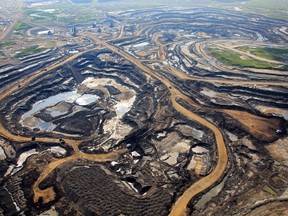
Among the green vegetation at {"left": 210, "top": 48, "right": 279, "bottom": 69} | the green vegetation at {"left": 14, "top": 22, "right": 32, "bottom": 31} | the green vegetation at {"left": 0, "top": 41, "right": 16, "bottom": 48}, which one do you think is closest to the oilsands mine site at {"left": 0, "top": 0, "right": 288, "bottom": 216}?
the green vegetation at {"left": 0, "top": 41, "right": 16, "bottom": 48}

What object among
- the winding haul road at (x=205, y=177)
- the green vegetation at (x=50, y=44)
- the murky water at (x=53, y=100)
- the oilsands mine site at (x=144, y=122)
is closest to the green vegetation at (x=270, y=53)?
the oilsands mine site at (x=144, y=122)

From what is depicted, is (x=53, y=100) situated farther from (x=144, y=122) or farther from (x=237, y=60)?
(x=237, y=60)

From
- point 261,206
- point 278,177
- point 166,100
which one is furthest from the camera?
point 166,100

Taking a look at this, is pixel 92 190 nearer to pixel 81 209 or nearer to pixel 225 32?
pixel 81 209

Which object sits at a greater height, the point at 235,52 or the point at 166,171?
the point at 235,52

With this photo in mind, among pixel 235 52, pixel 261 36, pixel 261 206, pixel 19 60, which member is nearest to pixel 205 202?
pixel 261 206

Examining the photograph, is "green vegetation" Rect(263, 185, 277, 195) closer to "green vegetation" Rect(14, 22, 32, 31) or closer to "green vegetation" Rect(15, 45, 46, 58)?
"green vegetation" Rect(15, 45, 46, 58)

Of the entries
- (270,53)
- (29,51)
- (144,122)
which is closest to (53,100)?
(144,122)
